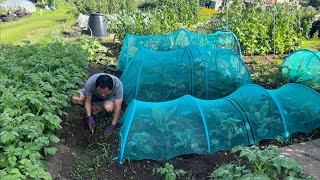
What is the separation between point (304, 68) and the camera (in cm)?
687

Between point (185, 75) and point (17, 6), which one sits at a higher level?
point (17, 6)

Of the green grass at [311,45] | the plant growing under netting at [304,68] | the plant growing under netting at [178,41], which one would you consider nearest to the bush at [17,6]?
the plant growing under netting at [178,41]

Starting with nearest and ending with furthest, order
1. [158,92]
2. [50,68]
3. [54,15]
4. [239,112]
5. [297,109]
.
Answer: [239,112]
[297,109]
[50,68]
[158,92]
[54,15]

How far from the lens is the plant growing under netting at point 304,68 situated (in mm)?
6637

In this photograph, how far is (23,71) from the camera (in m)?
4.80

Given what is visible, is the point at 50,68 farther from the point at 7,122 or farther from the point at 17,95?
Answer: the point at 7,122

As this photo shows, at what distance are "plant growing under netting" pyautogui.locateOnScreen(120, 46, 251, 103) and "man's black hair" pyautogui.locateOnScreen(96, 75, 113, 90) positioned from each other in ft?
4.08

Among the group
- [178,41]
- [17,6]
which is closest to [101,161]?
[178,41]

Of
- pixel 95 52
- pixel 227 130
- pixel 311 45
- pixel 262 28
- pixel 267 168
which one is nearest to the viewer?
pixel 267 168

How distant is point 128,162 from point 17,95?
1484 mm

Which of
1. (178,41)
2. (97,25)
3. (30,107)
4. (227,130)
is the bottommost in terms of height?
(227,130)

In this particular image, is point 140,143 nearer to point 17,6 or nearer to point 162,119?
point 162,119

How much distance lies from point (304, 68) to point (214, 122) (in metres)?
3.30

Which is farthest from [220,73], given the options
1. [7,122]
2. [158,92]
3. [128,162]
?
[7,122]
